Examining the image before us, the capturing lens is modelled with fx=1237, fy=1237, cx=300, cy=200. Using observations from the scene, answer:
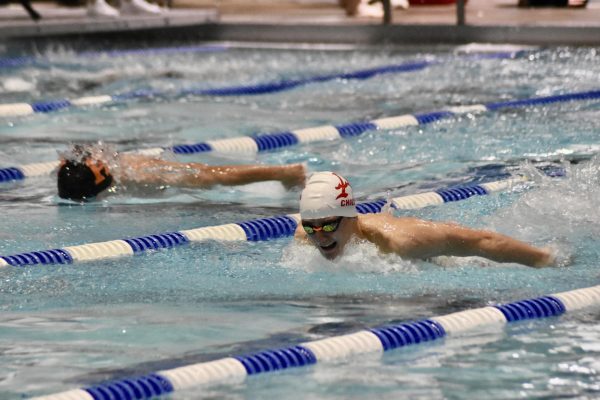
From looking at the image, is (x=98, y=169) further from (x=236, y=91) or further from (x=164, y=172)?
(x=236, y=91)

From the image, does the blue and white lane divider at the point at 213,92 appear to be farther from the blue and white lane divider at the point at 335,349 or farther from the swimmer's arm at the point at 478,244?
the blue and white lane divider at the point at 335,349

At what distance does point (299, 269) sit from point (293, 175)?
141cm

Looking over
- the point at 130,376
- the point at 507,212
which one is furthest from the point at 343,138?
the point at 130,376

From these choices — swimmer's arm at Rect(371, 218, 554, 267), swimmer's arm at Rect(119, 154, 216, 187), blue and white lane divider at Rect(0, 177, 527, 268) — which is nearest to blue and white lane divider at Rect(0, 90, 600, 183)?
swimmer's arm at Rect(119, 154, 216, 187)

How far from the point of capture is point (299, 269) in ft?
15.3

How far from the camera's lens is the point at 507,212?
532 cm

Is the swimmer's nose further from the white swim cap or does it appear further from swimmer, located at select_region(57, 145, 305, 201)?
swimmer, located at select_region(57, 145, 305, 201)

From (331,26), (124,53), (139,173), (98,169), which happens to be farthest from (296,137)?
(331,26)

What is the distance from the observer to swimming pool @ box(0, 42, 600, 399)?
362 cm

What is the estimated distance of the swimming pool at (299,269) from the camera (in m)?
3.62

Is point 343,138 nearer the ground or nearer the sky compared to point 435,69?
nearer the ground

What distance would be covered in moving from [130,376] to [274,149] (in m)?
4.03

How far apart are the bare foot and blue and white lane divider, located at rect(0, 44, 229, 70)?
6118mm

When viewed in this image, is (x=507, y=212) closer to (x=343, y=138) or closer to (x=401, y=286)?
(x=401, y=286)
